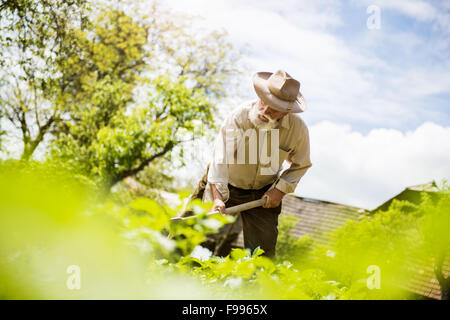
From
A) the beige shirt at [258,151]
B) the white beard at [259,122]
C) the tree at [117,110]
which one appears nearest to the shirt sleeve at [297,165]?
the beige shirt at [258,151]

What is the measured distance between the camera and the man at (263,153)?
322 centimetres

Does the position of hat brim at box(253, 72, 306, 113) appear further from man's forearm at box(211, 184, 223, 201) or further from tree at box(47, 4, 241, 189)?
tree at box(47, 4, 241, 189)

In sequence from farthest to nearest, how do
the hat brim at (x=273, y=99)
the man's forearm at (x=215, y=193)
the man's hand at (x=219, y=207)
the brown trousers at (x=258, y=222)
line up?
the brown trousers at (x=258, y=222)
the man's forearm at (x=215, y=193)
the hat brim at (x=273, y=99)
the man's hand at (x=219, y=207)

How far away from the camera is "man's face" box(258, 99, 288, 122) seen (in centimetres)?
322

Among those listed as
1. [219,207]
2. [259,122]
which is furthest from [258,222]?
[259,122]

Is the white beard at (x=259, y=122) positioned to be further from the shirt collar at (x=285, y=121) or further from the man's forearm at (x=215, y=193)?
the man's forearm at (x=215, y=193)

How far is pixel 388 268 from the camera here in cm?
157

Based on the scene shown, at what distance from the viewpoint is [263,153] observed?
349 centimetres

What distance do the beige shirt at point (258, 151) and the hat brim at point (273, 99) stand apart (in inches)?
5.2

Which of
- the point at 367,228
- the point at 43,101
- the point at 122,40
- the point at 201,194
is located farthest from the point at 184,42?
the point at 201,194

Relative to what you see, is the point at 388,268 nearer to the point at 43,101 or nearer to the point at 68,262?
the point at 68,262

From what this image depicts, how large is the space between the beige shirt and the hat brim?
132 mm

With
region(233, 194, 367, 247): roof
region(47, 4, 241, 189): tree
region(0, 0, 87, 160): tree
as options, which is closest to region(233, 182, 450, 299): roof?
region(233, 194, 367, 247): roof
